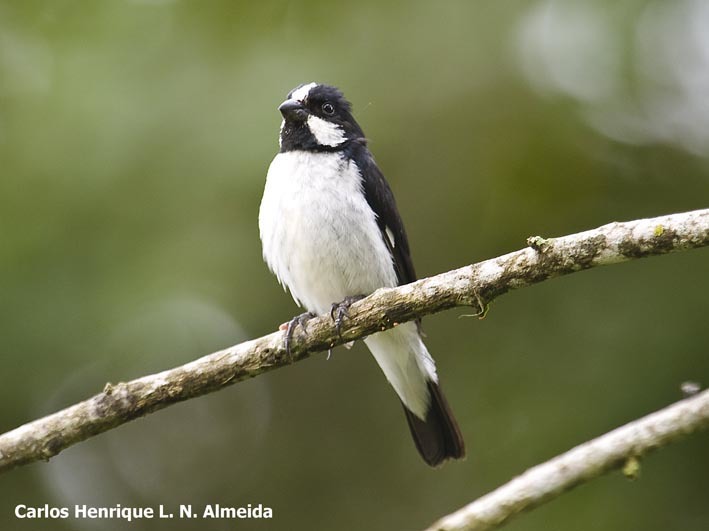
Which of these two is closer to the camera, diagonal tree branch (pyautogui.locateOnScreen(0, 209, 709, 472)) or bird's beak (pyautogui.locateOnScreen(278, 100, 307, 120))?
diagonal tree branch (pyautogui.locateOnScreen(0, 209, 709, 472))

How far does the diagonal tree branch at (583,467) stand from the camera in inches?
125

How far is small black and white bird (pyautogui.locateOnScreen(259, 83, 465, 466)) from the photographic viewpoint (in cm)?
454

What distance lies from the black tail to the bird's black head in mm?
1470

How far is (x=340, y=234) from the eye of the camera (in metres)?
4.54

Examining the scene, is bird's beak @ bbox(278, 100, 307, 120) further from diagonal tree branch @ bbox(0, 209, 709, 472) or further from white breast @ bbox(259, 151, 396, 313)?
diagonal tree branch @ bbox(0, 209, 709, 472)

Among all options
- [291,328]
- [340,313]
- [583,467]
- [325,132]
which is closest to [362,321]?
[340,313]

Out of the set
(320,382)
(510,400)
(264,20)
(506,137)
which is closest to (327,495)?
(320,382)

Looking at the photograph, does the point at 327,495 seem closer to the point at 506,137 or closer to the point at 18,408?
the point at 18,408

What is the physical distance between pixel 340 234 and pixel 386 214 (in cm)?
38

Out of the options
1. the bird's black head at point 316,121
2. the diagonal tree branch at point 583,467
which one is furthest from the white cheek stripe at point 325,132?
the diagonal tree branch at point 583,467

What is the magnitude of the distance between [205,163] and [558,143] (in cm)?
252

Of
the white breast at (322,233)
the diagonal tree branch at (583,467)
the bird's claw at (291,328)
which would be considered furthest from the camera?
the white breast at (322,233)

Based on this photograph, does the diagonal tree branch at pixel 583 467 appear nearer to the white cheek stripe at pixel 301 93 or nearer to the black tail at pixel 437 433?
the black tail at pixel 437 433

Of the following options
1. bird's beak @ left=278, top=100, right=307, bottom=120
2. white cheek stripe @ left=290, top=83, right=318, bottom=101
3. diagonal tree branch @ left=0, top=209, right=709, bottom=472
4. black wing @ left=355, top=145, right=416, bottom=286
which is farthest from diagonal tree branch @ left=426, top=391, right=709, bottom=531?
white cheek stripe @ left=290, top=83, right=318, bottom=101
